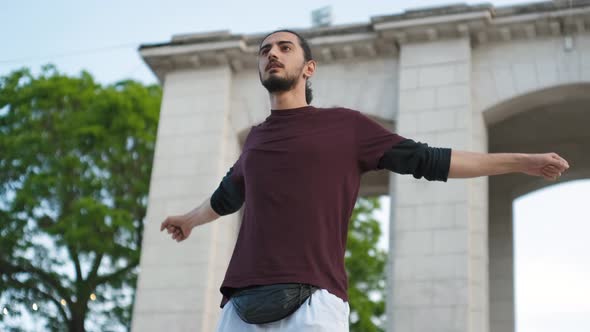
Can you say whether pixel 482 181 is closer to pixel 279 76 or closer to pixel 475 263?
pixel 475 263

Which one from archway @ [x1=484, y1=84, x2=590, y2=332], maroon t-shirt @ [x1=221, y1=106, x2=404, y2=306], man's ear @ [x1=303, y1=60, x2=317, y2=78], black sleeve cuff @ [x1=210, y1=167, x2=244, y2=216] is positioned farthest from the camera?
archway @ [x1=484, y1=84, x2=590, y2=332]

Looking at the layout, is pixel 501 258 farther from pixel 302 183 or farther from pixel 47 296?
pixel 302 183

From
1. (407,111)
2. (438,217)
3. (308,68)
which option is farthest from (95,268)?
(308,68)

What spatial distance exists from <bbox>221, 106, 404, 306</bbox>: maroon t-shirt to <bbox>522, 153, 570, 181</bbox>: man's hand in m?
0.65

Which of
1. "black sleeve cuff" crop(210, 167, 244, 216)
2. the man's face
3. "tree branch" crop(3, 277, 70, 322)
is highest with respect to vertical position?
"tree branch" crop(3, 277, 70, 322)

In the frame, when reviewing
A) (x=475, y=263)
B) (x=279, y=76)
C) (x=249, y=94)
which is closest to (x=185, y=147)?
(x=249, y=94)

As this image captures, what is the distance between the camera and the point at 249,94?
18516mm

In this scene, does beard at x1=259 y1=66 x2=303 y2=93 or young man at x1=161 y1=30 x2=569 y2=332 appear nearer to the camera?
young man at x1=161 y1=30 x2=569 y2=332

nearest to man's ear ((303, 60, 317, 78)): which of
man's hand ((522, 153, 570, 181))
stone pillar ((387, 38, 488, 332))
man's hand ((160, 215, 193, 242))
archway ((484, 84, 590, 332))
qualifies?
man's hand ((160, 215, 193, 242))

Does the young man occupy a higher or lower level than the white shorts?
higher

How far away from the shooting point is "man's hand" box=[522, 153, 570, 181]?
4172mm

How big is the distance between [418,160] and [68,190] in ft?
88.8

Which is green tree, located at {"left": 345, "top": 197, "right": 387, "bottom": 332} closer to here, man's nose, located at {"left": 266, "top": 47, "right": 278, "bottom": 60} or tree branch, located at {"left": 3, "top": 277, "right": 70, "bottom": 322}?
tree branch, located at {"left": 3, "top": 277, "right": 70, "bottom": 322}

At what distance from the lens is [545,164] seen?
419 cm
